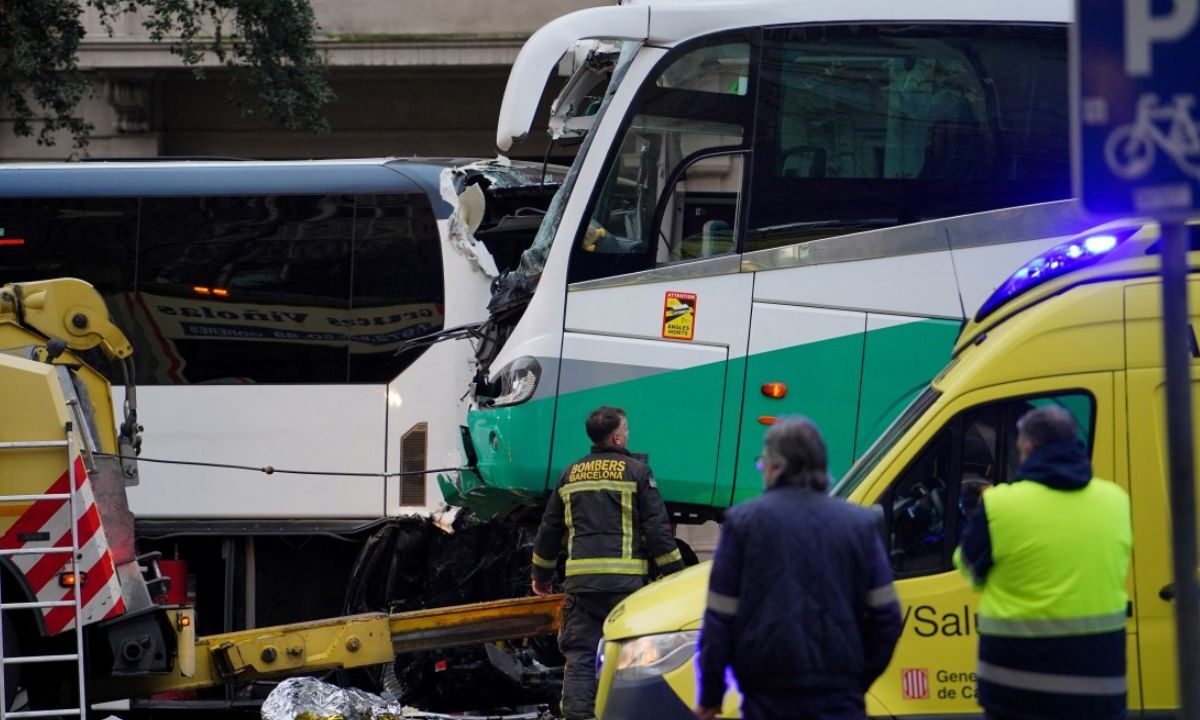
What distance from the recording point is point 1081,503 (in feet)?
16.8

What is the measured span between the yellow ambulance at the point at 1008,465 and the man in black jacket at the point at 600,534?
1.88 meters

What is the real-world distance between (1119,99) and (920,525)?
2.26 m

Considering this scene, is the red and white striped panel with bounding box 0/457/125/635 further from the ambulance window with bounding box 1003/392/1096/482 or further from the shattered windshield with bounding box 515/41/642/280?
the ambulance window with bounding box 1003/392/1096/482

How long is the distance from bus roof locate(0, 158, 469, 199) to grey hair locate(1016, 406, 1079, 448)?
→ 699 cm

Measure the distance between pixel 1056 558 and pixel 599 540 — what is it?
3356mm

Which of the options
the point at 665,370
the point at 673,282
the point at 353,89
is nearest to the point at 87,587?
the point at 665,370

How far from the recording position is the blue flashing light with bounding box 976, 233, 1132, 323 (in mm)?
6195

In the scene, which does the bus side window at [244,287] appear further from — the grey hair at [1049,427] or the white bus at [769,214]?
the grey hair at [1049,427]

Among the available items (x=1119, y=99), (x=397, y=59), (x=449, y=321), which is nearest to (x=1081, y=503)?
(x=1119, y=99)

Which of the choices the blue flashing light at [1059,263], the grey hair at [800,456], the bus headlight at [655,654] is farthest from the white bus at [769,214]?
the grey hair at [800,456]

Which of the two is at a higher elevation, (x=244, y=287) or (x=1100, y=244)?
(x=1100, y=244)

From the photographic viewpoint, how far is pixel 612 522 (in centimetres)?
812

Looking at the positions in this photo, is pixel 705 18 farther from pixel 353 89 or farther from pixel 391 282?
pixel 353 89

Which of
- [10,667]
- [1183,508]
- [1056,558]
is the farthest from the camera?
[10,667]
